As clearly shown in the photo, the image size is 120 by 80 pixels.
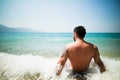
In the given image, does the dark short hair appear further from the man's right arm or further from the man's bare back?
the man's right arm

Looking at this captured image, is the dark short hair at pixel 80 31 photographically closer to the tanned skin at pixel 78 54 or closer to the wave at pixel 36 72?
the tanned skin at pixel 78 54

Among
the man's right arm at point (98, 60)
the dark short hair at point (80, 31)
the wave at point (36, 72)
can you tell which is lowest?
the wave at point (36, 72)

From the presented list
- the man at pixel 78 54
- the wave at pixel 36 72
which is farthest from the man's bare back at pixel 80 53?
the wave at pixel 36 72

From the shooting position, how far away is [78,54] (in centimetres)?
200

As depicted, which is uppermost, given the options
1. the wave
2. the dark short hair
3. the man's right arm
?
the dark short hair

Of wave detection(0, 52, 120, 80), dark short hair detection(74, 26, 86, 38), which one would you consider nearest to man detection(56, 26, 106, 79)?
dark short hair detection(74, 26, 86, 38)

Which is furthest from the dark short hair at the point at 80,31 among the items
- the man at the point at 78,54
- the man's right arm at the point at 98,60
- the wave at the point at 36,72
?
the wave at the point at 36,72

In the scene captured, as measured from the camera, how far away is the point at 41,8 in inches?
140

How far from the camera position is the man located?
1982 mm

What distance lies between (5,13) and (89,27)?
172 centimetres

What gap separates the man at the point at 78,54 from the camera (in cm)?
198

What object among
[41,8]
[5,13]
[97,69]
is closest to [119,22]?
[41,8]

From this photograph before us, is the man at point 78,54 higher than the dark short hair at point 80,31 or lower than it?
lower

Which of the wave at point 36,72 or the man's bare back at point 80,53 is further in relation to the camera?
the wave at point 36,72
